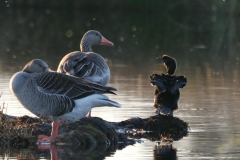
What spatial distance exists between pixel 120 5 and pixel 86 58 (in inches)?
2187

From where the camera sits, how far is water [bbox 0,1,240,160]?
8383 mm

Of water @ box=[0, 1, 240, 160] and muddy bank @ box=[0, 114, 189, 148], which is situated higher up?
water @ box=[0, 1, 240, 160]

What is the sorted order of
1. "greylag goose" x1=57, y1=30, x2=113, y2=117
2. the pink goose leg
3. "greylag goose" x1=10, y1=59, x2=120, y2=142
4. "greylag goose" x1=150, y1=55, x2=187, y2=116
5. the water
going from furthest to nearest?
"greylag goose" x1=57, y1=30, x2=113, y2=117 < "greylag goose" x1=150, y1=55, x2=187, y2=116 < the pink goose leg < "greylag goose" x1=10, y1=59, x2=120, y2=142 < the water

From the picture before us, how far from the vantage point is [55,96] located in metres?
8.71

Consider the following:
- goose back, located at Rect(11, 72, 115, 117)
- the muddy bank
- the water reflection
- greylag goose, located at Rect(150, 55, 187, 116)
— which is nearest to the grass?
the muddy bank

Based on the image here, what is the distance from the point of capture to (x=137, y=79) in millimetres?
16906

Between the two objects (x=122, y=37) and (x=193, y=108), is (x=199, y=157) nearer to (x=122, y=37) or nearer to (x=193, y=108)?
(x=193, y=108)

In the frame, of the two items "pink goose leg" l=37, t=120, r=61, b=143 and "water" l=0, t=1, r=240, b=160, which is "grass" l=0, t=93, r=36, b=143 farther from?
"water" l=0, t=1, r=240, b=160

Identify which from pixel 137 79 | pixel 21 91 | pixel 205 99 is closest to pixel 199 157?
pixel 21 91

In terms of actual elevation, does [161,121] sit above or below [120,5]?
below

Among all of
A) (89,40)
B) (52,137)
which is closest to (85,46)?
(89,40)

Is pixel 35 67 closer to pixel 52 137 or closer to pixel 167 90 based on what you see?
pixel 52 137

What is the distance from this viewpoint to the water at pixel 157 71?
8.38 metres

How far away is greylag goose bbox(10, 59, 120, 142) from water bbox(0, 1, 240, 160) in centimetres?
70
